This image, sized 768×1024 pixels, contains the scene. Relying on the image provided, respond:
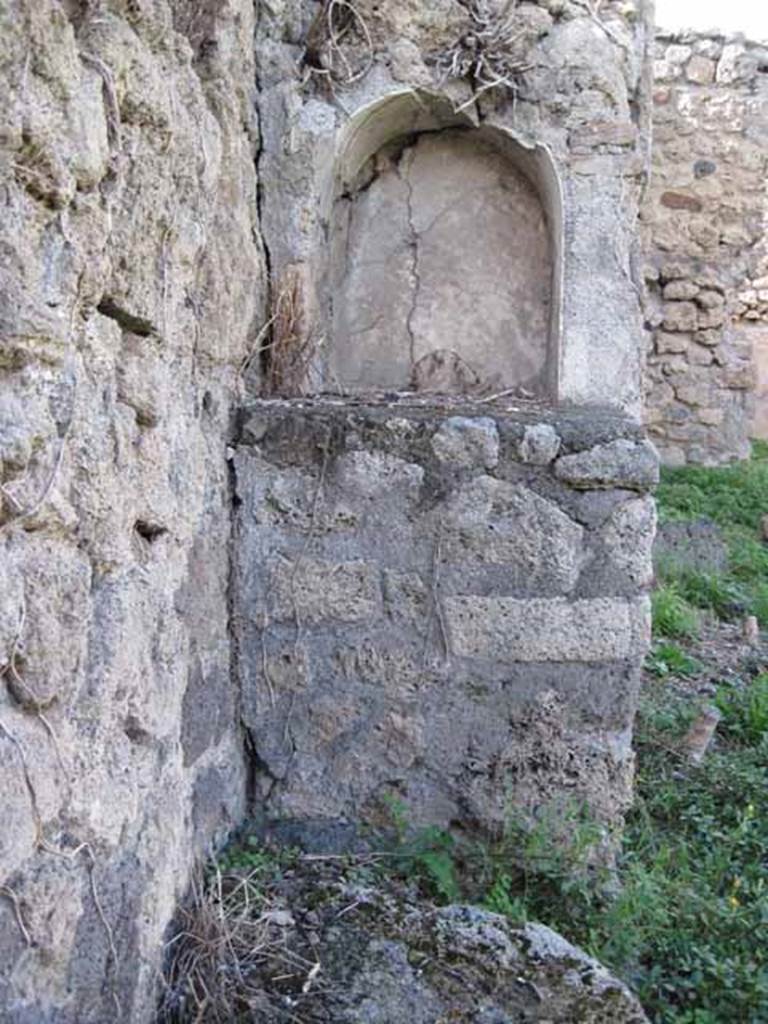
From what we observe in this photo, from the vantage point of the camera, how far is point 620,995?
2230 mm

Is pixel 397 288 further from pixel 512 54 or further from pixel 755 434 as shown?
pixel 755 434

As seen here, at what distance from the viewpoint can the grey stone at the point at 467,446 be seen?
9.55ft

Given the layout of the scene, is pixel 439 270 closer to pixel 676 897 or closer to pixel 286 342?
pixel 286 342

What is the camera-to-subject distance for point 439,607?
9.65ft

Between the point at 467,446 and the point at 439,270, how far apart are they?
1.03m

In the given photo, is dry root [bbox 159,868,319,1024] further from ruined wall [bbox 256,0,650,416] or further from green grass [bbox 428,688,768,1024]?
ruined wall [bbox 256,0,650,416]

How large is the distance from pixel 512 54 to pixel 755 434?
7.05 m

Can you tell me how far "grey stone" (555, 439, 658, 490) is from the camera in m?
2.92

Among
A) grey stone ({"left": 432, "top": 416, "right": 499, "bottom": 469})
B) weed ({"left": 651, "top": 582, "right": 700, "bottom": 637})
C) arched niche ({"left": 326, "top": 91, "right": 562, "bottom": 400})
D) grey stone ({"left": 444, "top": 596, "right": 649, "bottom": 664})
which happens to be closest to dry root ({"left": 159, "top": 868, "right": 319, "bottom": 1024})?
grey stone ({"left": 444, "top": 596, "right": 649, "bottom": 664})

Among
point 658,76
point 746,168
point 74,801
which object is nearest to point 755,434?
point 746,168

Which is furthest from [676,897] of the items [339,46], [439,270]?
[339,46]

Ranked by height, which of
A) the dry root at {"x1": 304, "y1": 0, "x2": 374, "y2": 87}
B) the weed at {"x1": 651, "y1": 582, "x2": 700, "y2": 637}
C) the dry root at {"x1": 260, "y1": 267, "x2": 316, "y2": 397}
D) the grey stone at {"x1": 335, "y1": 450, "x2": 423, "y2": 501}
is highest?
the dry root at {"x1": 304, "y1": 0, "x2": 374, "y2": 87}

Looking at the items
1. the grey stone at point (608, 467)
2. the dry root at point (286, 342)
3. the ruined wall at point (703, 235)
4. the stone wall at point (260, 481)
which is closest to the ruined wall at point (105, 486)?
the stone wall at point (260, 481)

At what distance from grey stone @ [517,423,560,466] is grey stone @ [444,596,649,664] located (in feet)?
1.24
